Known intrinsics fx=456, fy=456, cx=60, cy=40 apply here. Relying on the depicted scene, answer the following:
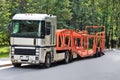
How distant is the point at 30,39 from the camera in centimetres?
2523

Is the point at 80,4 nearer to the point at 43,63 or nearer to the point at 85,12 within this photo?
the point at 85,12

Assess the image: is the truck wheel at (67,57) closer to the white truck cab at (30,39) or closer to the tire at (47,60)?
the tire at (47,60)

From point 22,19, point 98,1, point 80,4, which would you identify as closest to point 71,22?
point 80,4

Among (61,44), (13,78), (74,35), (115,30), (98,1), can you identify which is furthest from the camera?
(115,30)

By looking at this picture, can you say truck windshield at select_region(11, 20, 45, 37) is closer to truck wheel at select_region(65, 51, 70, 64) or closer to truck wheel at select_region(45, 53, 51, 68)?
truck wheel at select_region(45, 53, 51, 68)

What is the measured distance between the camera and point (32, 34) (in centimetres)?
2530

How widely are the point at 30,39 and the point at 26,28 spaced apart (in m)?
0.84

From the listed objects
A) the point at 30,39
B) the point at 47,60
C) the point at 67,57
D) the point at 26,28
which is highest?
the point at 26,28

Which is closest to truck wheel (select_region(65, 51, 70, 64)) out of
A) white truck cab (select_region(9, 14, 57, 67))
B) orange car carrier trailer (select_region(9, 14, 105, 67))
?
orange car carrier trailer (select_region(9, 14, 105, 67))

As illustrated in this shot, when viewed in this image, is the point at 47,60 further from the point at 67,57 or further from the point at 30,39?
A: the point at 67,57

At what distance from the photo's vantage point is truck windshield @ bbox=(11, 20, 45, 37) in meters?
25.4

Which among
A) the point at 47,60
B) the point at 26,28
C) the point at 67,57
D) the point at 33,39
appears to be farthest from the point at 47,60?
the point at 67,57

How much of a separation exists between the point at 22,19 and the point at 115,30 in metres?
57.5

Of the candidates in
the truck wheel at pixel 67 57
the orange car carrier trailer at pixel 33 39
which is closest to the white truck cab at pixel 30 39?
the orange car carrier trailer at pixel 33 39
